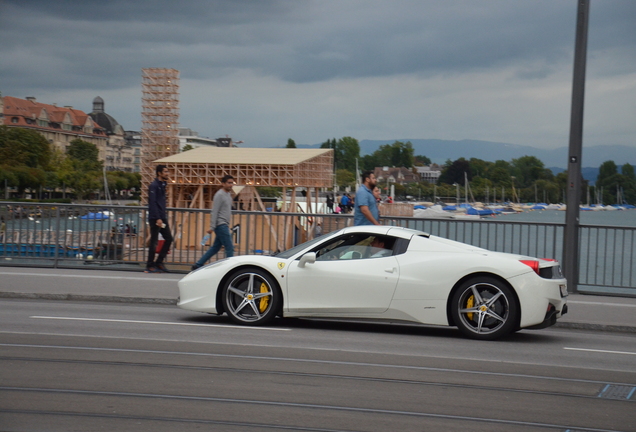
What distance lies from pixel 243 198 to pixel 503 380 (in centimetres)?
6237

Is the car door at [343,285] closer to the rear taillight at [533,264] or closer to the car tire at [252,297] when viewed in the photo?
the car tire at [252,297]

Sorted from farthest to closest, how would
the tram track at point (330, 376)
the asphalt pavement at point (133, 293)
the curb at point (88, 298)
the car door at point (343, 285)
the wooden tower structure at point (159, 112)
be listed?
the wooden tower structure at point (159, 112) < the curb at point (88, 298) < the asphalt pavement at point (133, 293) < the car door at point (343, 285) < the tram track at point (330, 376)

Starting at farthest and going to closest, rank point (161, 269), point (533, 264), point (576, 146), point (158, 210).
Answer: point (161, 269)
point (158, 210)
point (576, 146)
point (533, 264)

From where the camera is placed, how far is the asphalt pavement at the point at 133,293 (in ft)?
34.3

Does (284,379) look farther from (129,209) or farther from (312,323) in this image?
(129,209)

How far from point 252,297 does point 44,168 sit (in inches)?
4328

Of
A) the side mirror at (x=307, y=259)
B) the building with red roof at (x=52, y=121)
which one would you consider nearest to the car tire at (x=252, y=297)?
the side mirror at (x=307, y=259)

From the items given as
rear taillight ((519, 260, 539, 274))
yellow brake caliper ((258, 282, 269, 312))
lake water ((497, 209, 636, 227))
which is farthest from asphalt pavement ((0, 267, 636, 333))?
lake water ((497, 209, 636, 227))

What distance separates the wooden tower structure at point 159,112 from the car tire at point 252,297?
267ft

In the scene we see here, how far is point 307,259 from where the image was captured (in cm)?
871

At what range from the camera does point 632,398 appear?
234 inches

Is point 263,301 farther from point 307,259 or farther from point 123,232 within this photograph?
point 123,232

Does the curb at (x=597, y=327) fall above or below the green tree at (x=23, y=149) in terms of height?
below

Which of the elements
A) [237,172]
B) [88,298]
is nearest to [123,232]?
[88,298]
